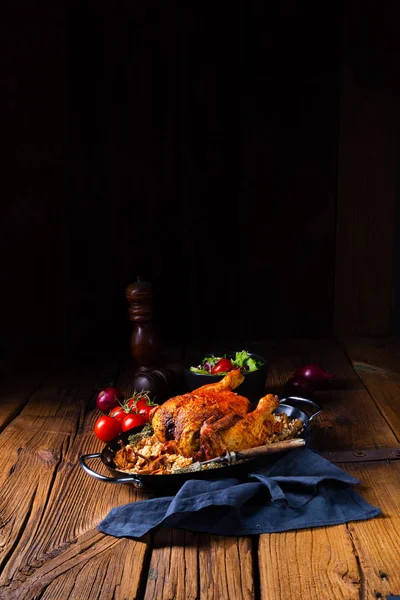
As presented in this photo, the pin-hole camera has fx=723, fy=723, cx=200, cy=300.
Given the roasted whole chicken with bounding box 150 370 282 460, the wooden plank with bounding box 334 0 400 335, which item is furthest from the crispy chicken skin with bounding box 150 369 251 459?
the wooden plank with bounding box 334 0 400 335

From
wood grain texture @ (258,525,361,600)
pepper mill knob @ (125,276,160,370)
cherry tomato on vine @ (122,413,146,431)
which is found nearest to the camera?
wood grain texture @ (258,525,361,600)

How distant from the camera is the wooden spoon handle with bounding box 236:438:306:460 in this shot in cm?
236

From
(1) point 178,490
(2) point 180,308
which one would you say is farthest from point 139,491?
(2) point 180,308

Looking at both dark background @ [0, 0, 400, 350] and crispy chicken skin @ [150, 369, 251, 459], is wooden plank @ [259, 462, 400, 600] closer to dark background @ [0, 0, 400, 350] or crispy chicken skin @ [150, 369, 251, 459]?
crispy chicken skin @ [150, 369, 251, 459]

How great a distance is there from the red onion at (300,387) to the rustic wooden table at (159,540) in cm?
7

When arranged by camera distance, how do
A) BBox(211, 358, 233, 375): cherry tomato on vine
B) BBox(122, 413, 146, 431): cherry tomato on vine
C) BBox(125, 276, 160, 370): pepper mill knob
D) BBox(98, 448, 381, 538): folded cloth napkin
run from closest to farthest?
1. BBox(98, 448, 381, 538): folded cloth napkin
2. BBox(122, 413, 146, 431): cherry tomato on vine
3. BBox(211, 358, 233, 375): cherry tomato on vine
4. BBox(125, 276, 160, 370): pepper mill knob

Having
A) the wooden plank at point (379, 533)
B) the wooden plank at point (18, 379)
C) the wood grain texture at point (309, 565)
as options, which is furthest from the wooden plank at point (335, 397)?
the wooden plank at point (18, 379)

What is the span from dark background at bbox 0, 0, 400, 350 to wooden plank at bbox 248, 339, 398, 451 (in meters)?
0.39

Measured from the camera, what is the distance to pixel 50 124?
175 inches

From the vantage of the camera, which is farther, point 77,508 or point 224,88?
point 224,88

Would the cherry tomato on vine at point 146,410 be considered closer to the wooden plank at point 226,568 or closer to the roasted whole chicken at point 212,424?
the roasted whole chicken at point 212,424

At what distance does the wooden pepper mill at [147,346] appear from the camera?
3371 millimetres

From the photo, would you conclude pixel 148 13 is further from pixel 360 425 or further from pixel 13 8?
pixel 360 425

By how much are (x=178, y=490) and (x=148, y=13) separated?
3125mm
